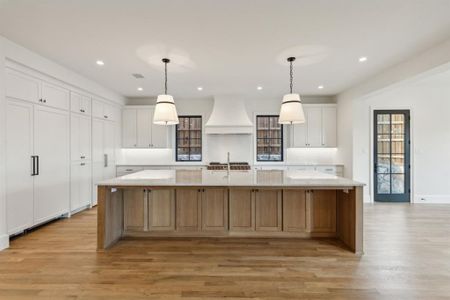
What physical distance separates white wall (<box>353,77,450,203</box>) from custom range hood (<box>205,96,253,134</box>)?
2.55 metres

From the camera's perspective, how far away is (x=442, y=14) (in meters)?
2.53

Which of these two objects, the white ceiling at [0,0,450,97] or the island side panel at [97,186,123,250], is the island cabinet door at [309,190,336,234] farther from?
the island side panel at [97,186,123,250]

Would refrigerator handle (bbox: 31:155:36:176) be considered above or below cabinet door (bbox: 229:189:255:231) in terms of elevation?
above

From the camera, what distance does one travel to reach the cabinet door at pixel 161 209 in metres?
3.42

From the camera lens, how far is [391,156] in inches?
226

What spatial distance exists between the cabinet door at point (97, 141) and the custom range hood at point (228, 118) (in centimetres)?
240

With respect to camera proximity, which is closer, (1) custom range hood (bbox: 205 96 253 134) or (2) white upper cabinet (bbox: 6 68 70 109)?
(2) white upper cabinet (bbox: 6 68 70 109)

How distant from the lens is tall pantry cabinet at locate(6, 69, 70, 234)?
10.7ft

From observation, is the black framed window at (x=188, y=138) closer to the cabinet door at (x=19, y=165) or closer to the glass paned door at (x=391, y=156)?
the cabinet door at (x=19, y=165)

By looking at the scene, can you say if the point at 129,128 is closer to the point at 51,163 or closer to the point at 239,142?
the point at 51,163

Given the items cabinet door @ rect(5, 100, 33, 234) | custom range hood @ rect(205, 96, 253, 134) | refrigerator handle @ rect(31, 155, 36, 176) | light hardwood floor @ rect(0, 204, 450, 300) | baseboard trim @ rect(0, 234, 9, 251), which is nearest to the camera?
light hardwood floor @ rect(0, 204, 450, 300)

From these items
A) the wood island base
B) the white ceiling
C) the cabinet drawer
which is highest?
the white ceiling

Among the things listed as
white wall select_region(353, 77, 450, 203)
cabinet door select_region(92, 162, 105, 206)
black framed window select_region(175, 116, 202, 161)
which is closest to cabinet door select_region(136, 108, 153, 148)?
black framed window select_region(175, 116, 202, 161)

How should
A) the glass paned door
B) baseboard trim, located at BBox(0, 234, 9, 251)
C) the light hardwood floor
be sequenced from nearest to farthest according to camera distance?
the light hardwood floor, baseboard trim, located at BBox(0, 234, 9, 251), the glass paned door
